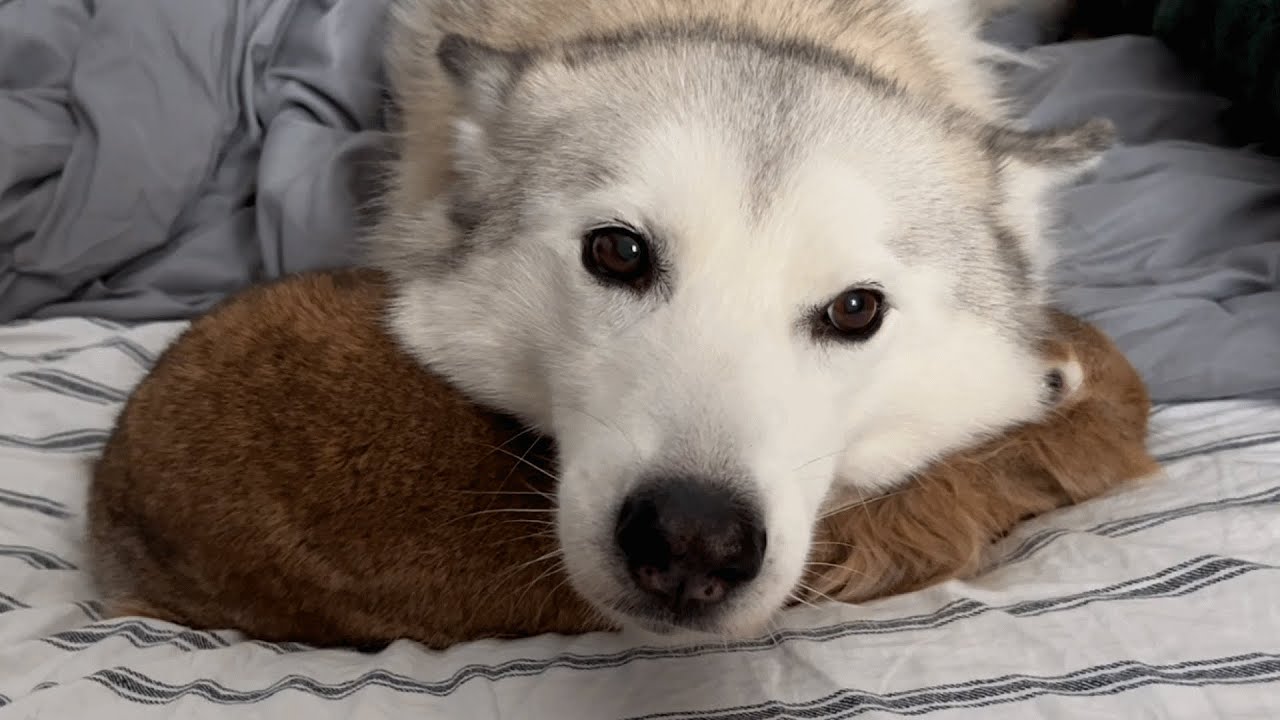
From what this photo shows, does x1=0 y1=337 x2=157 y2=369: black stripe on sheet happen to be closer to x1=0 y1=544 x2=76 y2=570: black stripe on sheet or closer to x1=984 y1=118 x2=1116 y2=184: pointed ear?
x1=0 y1=544 x2=76 y2=570: black stripe on sheet

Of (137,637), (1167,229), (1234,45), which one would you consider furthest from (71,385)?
(1234,45)

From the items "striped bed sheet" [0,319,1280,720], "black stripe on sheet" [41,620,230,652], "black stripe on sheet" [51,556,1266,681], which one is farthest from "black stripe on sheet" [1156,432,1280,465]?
"black stripe on sheet" [41,620,230,652]

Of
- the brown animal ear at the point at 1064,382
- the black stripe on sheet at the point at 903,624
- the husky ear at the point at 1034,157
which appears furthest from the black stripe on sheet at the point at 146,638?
the husky ear at the point at 1034,157

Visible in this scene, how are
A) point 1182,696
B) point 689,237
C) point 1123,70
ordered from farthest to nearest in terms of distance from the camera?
point 1123,70 → point 689,237 → point 1182,696

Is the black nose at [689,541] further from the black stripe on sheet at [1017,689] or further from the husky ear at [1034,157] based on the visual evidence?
the husky ear at [1034,157]

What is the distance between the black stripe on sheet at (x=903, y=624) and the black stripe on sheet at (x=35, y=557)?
2.57 ft

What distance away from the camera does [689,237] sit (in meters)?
1.38

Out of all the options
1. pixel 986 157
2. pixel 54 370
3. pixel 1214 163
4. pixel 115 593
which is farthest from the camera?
pixel 1214 163

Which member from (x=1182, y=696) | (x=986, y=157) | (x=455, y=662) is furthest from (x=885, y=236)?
(x=455, y=662)

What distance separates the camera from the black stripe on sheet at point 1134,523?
1.53 metres

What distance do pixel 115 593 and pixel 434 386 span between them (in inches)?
23.6

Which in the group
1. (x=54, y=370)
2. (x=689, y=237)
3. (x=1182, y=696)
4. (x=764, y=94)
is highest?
(x=764, y=94)

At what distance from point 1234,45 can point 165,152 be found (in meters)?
2.59

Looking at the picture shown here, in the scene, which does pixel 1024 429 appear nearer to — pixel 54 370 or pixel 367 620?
pixel 367 620
